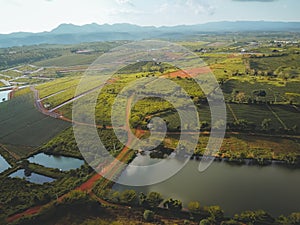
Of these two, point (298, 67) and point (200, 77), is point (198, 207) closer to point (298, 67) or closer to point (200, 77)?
point (200, 77)

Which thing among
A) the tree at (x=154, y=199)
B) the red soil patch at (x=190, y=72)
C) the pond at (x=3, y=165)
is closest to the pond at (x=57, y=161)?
the pond at (x=3, y=165)

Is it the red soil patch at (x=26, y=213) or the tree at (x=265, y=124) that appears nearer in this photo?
the red soil patch at (x=26, y=213)

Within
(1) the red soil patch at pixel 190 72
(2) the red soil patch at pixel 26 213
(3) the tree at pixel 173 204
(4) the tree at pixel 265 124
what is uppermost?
(1) the red soil patch at pixel 190 72

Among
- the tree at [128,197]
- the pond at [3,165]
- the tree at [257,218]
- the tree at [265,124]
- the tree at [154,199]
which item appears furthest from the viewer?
the tree at [265,124]

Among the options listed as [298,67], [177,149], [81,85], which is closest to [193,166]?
[177,149]

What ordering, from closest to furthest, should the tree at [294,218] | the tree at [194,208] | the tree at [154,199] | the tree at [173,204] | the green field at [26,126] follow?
the tree at [294,218] < the tree at [194,208] < the tree at [173,204] < the tree at [154,199] < the green field at [26,126]

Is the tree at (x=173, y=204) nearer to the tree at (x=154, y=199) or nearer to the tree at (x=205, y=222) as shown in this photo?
the tree at (x=154, y=199)

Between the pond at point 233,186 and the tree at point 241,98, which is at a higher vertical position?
the tree at point 241,98
